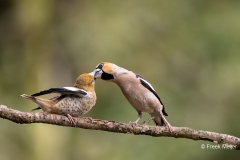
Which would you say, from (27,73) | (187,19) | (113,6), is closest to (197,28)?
(187,19)

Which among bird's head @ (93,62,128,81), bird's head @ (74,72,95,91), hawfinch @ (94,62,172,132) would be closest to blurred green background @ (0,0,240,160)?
hawfinch @ (94,62,172,132)

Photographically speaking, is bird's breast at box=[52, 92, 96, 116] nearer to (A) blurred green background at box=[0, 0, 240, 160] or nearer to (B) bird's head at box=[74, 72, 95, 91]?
(B) bird's head at box=[74, 72, 95, 91]

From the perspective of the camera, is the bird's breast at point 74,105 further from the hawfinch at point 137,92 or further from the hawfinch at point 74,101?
the hawfinch at point 137,92

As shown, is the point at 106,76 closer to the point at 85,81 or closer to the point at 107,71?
the point at 107,71

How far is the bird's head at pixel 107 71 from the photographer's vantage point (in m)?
4.79

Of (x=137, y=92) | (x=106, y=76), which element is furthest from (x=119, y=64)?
(x=106, y=76)

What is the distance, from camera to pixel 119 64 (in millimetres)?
10773

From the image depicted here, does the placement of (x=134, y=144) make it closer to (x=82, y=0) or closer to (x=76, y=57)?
(x=76, y=57)

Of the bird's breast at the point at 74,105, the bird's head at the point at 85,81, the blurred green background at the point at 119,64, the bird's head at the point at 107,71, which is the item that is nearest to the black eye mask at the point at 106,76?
the bird's head at the point at 107,71

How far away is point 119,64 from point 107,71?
5.88m

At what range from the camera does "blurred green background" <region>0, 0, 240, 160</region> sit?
987cm

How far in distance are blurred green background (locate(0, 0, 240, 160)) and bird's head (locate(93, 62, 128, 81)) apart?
166 inches

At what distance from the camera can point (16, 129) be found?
9.92 meters

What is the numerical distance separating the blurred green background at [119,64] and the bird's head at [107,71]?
13.9ft
